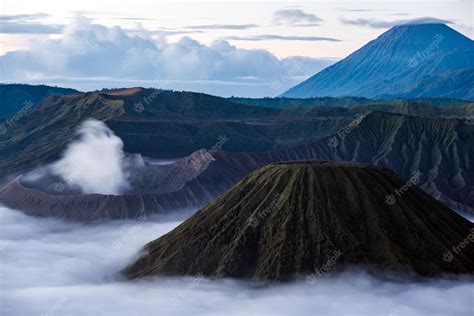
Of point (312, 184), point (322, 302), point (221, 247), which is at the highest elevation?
point (312, 184)

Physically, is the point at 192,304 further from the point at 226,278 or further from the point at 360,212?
the point at 360,212

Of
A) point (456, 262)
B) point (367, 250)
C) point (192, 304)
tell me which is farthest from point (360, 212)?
point (192, 304)
